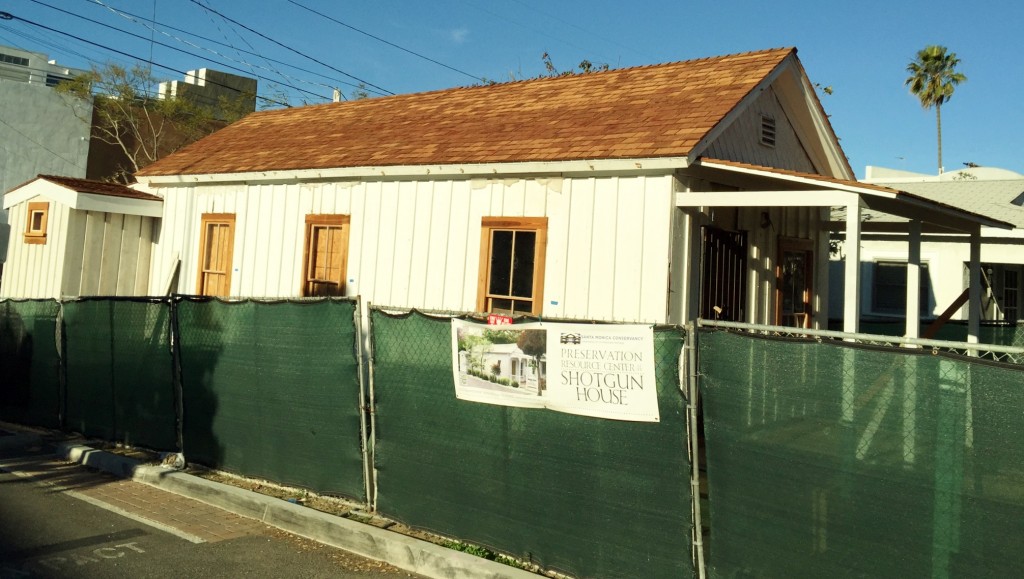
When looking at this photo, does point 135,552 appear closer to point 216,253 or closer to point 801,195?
point 801,195

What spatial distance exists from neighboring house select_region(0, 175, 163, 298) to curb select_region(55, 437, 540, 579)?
15.8ft

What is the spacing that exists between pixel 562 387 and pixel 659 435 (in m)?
0.75

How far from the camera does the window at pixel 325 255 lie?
11.9 m

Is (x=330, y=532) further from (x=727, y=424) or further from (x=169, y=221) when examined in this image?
(x=169, y=221)

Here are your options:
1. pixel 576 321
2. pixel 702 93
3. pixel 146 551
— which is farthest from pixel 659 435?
pixel 702 93

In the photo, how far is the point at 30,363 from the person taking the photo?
37.3 feet

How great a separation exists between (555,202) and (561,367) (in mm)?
4249

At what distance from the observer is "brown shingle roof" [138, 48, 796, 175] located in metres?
9.72

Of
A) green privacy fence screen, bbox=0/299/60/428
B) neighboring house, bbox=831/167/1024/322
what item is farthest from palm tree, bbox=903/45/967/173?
green privacy fence screen, bbox=0/299/60/428

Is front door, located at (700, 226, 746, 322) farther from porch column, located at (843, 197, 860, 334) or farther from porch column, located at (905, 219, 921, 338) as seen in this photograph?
porch column, located at (905, 219, 921, 338)

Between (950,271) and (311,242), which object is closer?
(311,242)

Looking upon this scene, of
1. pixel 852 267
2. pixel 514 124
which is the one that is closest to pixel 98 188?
pixel 514 124

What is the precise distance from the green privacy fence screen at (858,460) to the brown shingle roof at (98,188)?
10.7 m

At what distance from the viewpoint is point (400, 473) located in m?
7.04
